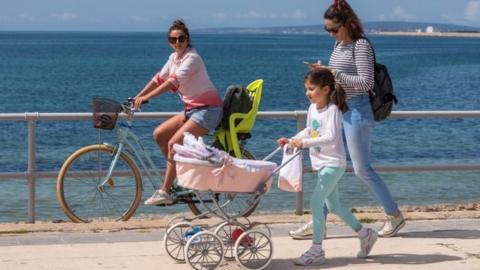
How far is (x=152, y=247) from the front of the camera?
7.86 m

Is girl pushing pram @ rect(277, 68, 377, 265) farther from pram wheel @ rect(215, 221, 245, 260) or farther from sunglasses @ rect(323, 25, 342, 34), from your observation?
sunglasses @ rect(323, 25, 342, 34)

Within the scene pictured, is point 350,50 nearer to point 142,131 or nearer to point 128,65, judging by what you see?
point 142,131

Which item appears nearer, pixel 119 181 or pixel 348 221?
pixel 348 221

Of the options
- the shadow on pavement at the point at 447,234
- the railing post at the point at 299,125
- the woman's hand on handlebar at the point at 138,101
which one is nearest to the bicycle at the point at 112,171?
the woman's hand on handlebar at the point at 138,101

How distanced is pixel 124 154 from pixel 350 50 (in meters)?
2.24

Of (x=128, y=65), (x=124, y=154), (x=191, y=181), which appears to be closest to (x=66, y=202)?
(x=124, y=154)

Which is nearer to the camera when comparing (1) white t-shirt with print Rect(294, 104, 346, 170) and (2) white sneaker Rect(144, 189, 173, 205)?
(1) white t-shirt with print Rect(294, 104, 346, 170)

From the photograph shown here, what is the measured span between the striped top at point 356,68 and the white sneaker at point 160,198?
5.69 feet

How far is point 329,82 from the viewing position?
727cm

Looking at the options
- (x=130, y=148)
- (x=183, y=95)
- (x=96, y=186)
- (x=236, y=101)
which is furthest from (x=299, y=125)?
(x=96, y=186)

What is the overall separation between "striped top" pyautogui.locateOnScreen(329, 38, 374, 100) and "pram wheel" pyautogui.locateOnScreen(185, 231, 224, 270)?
159cm

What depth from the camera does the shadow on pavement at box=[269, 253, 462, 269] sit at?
7371 mm

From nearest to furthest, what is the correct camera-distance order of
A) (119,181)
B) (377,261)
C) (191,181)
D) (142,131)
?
(191,181) < (377,261) < (119,181) < (142,131)

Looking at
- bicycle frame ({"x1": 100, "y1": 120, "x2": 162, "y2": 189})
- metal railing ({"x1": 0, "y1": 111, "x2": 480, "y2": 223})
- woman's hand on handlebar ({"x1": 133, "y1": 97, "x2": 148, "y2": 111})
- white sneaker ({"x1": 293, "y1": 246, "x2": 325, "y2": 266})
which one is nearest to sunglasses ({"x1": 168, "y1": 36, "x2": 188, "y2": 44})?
woman's hand on handlebar ({"x1": 133, "y1": 97, "x2": 148, "y2": 111})
